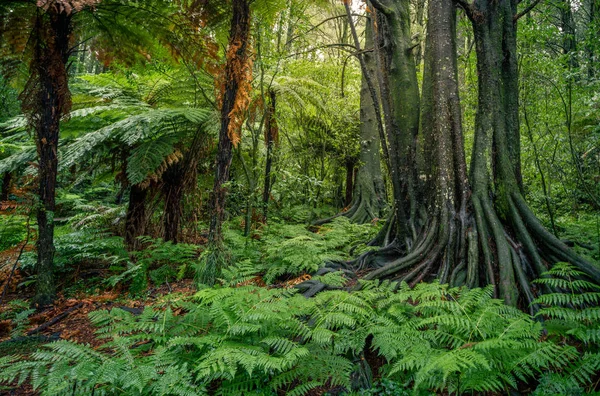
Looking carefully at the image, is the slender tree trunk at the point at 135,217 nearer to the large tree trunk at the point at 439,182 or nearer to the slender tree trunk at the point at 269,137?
the slender tree trunk at the point at 269,137

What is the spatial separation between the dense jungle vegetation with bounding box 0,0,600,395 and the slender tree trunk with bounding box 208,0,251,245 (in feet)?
0.07

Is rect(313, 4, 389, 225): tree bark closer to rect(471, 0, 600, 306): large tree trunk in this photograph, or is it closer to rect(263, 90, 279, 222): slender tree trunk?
rect(263, 90, 279, 222): slender tree trunk

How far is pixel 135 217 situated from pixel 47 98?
7.88 feet

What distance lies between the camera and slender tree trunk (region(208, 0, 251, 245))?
143 inches

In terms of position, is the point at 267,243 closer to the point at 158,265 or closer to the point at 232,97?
the point at 158,265

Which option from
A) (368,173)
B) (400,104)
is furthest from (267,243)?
(368,173)

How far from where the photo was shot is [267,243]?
4.93 meters

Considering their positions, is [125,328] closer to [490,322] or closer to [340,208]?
[490,322]

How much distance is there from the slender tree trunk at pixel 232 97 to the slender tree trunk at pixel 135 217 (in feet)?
7.50

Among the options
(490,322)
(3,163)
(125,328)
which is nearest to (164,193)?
(3,163)

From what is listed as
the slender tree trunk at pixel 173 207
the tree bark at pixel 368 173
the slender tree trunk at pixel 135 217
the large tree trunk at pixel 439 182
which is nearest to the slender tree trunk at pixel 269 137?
the tree bark at pixel 368 173

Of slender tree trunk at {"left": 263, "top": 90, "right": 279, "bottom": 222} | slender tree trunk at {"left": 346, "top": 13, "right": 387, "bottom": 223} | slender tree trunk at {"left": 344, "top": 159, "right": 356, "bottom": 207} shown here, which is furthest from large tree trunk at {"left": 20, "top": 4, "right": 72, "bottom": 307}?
slender tree trunk at {"left": 344, "top": 159, "right": 356, "bottom": 207}

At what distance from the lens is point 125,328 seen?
225 centimetres

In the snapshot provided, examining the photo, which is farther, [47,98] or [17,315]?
[47,98]
